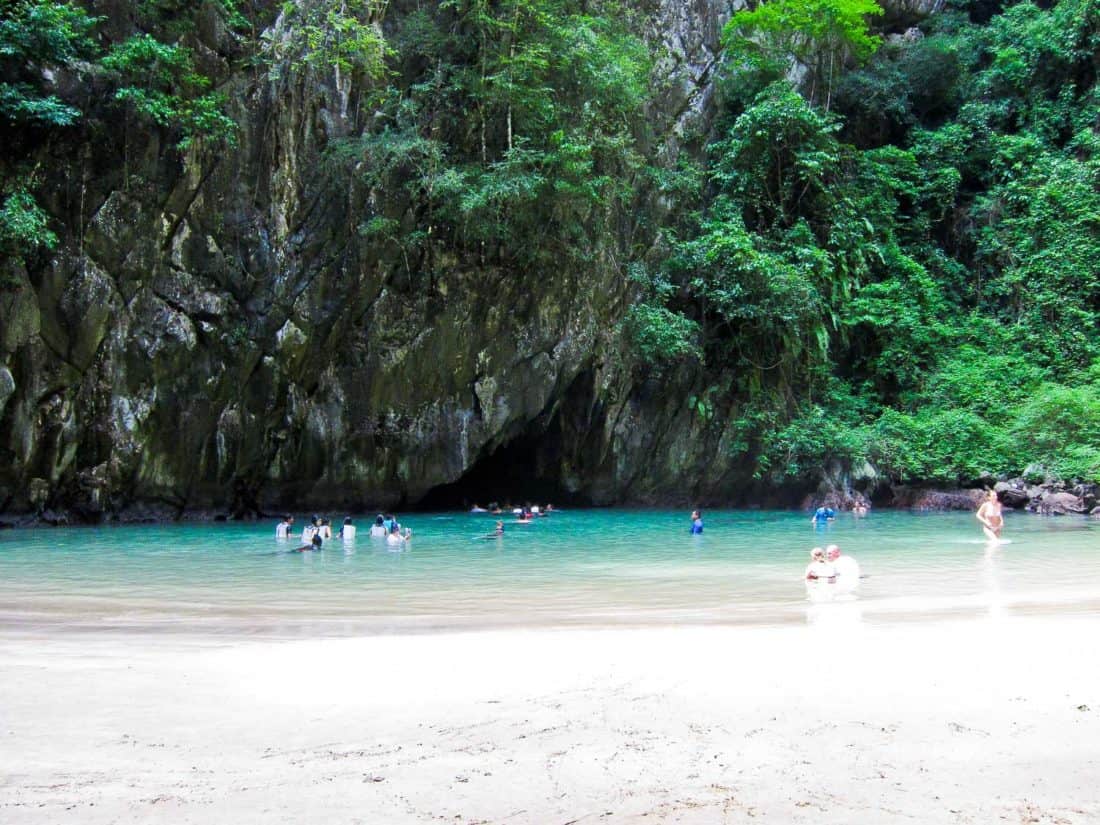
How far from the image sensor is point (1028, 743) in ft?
12.4

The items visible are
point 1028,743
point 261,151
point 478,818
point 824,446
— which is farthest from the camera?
point 824,446

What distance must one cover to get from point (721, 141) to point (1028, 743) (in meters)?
25.5

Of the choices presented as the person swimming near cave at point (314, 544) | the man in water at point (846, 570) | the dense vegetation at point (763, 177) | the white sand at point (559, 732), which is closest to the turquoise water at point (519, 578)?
the man in water at point (846, 570)

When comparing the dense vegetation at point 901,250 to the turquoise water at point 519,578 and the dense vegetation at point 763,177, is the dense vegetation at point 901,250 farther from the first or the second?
the turquoise water at point 519,578

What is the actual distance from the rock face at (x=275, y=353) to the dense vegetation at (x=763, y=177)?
0.64 meters

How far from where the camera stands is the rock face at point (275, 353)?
18.5 metres

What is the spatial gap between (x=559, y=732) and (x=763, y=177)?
80.5ft

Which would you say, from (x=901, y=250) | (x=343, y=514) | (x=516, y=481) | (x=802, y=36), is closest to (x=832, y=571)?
(x=343, y=514)

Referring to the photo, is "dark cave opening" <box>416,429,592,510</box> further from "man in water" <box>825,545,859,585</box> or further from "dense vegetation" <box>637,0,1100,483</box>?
"man in water" <box>825,545,859,585</box>

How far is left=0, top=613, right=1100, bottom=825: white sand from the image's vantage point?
318 centimetres

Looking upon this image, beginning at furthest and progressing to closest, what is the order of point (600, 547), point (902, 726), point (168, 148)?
point (168, 148) → point (600, 547) → point (902, 726)

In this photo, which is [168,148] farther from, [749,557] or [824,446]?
[824,446]

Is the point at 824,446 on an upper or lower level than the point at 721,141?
lower

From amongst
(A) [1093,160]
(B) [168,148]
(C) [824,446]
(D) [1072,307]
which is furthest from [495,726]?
(A) [1093,160]
